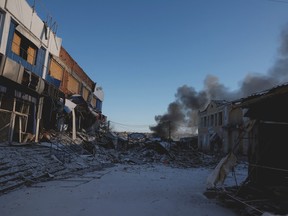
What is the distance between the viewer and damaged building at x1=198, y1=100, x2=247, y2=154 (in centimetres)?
3008

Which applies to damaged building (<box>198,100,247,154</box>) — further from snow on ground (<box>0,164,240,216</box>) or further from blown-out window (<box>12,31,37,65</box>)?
snow on ground (<box>0,164,240,216</box>)

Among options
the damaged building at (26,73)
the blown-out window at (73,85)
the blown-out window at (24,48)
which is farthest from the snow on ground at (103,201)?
the blown-out window at (73,85)

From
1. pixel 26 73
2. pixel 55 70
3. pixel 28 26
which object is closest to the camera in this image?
pixel 26 73

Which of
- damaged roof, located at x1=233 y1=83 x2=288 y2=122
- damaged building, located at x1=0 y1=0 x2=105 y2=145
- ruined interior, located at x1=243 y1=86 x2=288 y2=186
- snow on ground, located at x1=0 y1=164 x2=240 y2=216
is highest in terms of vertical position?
damaged building, located at x1=0 y1=0 x2=105 y2=145

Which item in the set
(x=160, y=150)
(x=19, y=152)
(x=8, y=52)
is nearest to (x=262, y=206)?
(x=19, y=152)

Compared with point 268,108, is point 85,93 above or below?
above

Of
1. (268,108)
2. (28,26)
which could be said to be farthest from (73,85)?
(268,108)

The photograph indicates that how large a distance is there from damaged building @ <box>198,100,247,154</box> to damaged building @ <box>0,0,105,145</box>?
1775 centimetres

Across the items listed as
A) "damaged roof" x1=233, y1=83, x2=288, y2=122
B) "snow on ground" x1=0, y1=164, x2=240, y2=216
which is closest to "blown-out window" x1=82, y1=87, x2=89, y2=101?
"snow on ground" x1=0, y1=164, x2=240, y2=216

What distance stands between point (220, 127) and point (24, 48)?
2642 cm

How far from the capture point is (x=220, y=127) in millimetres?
34000

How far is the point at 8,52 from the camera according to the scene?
12.5 m

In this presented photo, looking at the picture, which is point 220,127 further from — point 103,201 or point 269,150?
point 103,201

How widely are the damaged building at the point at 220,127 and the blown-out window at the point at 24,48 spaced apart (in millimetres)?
19231
